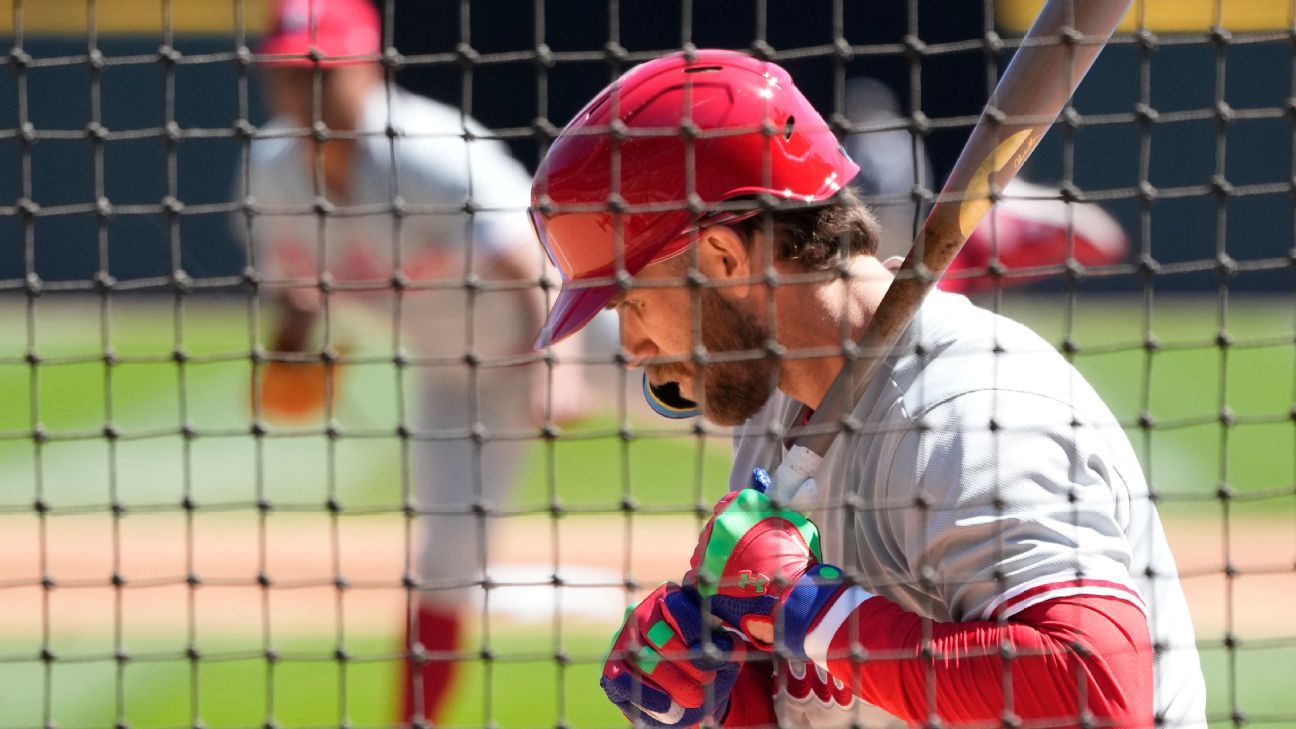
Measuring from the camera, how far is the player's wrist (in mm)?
1909

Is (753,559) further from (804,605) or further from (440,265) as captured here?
(440,265)

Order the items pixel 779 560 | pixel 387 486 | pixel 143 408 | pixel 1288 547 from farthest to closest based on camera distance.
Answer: pixel 143 408, pixel 387 486, pixel 1288 547, pixel 779 560

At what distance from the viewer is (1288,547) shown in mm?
6590

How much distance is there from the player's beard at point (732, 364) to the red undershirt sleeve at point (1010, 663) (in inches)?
18.4

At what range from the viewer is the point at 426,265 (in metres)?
4.02

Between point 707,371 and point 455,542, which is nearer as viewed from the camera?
point 707,371

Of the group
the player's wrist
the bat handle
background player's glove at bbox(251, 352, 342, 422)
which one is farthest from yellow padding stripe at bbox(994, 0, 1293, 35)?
the player's wrist

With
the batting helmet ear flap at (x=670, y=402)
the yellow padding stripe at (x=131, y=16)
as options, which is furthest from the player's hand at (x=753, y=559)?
the yellow padding stripe at (x=131, y=16)

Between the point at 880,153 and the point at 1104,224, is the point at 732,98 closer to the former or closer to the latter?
the point at 880,153

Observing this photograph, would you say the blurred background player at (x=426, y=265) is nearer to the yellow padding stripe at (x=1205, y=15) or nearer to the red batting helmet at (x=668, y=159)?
the red batting helmet at (x=668, y=159)

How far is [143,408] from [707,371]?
24.5ft

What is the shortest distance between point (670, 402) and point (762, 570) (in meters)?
0.56

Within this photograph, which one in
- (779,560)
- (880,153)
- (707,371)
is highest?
(880,153)

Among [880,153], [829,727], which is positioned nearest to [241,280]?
[829,727]
